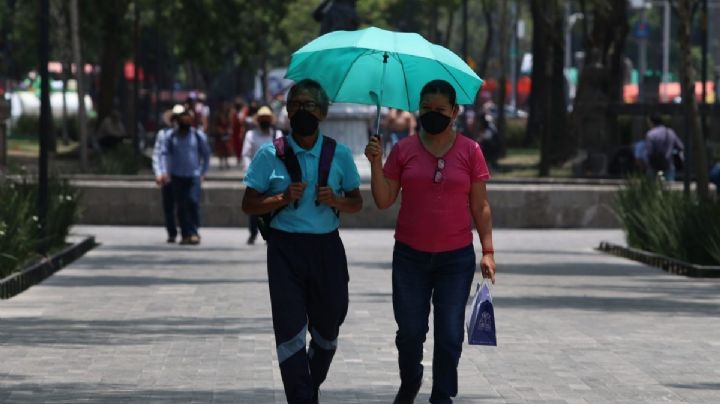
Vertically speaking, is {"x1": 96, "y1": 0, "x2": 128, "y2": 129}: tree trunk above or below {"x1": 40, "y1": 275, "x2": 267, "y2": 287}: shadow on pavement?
above

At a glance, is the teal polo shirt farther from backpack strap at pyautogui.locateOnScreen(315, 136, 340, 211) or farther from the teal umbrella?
the teal umbrella

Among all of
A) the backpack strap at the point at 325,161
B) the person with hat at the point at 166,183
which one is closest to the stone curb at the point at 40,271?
the person with hat at the point at 166,183

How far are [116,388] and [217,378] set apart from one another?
72 centimetres

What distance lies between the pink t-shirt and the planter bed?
11012mm

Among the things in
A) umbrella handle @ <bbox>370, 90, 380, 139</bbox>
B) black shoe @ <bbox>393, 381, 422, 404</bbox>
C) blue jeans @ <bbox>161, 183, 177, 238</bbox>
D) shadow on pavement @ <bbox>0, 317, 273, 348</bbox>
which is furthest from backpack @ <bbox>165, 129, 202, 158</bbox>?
black shoe @ <bbox>393, 381, 422, 404</bbox>

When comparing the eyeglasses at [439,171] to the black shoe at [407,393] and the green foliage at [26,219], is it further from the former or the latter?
the green foliage at [26,219]

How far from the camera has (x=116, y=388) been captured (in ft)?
37.2

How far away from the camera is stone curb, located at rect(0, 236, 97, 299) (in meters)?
17.5

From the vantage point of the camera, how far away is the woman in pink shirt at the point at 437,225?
9.88 m

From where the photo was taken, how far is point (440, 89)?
9.90m

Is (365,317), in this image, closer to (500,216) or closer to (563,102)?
(500,216)

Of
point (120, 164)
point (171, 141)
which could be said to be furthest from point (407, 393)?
point (120, 164)

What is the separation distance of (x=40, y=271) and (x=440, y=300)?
33.2 ft

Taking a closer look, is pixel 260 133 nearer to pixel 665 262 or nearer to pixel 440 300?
pixel 665 262
